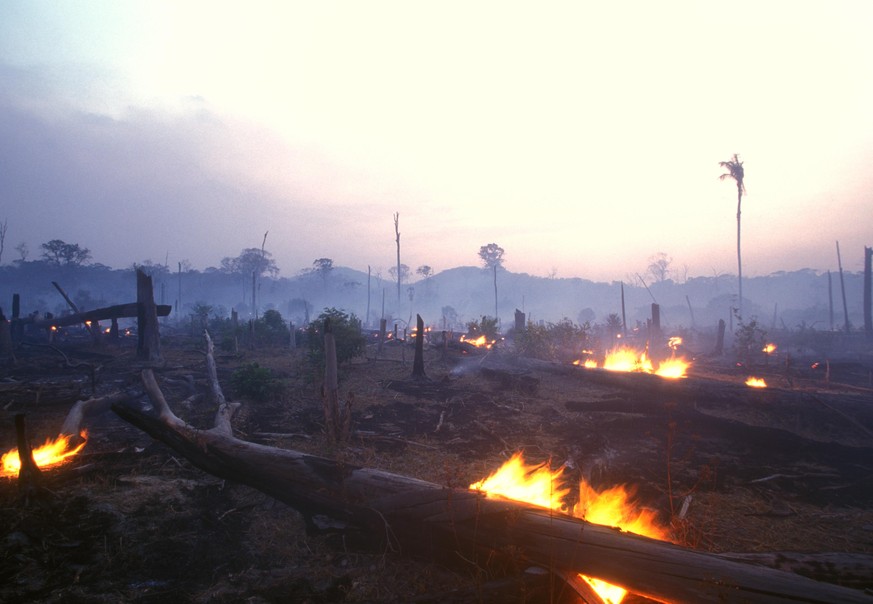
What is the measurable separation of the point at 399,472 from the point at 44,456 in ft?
18.6

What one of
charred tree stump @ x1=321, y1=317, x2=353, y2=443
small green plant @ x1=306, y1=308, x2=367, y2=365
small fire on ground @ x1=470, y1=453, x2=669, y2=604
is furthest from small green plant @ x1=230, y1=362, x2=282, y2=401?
small fire on ground @ x1=470, y1=453, x2=669, y2=604

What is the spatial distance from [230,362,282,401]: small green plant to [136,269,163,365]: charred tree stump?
6713 mm

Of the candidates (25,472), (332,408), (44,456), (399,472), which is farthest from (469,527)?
(44,456)

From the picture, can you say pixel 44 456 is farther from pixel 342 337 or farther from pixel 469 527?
pixel 342 337

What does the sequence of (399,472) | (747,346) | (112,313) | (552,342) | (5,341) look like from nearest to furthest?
(399,472), (5,341), (112,313), (747,346), (552,342)

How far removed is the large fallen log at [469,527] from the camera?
274cm

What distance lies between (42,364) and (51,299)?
65961mm

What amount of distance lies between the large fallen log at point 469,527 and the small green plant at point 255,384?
A: 19.4ft

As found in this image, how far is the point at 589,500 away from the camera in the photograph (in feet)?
17.5

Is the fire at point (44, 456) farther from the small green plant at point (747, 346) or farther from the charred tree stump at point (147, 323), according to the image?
the small green plant at point (747, 346)

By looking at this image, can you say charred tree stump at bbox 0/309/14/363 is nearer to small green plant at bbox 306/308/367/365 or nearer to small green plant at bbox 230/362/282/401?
small green plant at bbox 230/362/282/401

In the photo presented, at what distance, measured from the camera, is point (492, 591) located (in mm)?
3266

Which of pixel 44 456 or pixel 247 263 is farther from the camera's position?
pixel 247 263

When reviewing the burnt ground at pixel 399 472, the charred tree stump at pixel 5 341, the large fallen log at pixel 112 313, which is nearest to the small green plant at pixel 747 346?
the burnt ground at pixel 399 472
